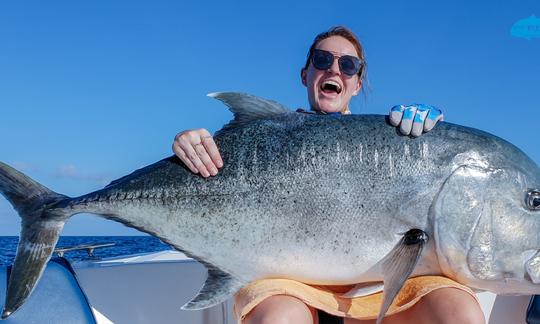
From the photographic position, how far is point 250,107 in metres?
2.91

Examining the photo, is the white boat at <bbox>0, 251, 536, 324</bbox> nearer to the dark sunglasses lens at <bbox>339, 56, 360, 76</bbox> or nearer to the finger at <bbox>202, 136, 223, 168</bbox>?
the finger at <bbox>202, 136, 223, 168</bbox>

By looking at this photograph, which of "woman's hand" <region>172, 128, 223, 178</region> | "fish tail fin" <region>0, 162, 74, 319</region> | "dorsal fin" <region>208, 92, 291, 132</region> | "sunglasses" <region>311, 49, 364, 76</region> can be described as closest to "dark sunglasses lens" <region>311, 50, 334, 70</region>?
"sunglasses" <region>311, 49, 364, 76</region>

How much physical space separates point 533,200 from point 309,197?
3.60 feet

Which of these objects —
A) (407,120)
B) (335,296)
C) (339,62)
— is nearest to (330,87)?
(339,62)

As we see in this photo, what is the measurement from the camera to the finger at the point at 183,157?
279 cm

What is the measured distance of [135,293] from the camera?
3924 millimetres

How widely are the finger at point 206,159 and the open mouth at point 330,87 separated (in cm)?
116

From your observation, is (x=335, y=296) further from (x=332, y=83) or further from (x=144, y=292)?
(x=144, y=292)

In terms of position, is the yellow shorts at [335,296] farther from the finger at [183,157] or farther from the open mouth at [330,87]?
the open mouth at [330,87]

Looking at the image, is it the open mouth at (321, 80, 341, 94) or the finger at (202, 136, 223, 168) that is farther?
the open mouth at (321, 80, 341, 94)

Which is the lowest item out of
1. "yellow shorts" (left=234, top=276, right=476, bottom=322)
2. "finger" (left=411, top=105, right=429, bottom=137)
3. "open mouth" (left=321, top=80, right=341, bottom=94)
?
"yellow shorts" (left=234, top=276, right=476, bottom=322)

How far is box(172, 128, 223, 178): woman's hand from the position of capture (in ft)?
9.05

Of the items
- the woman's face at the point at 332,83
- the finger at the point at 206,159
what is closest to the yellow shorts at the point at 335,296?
the finger at the point at 206,159

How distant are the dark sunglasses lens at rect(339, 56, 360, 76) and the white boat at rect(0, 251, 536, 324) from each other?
72.0 inches
